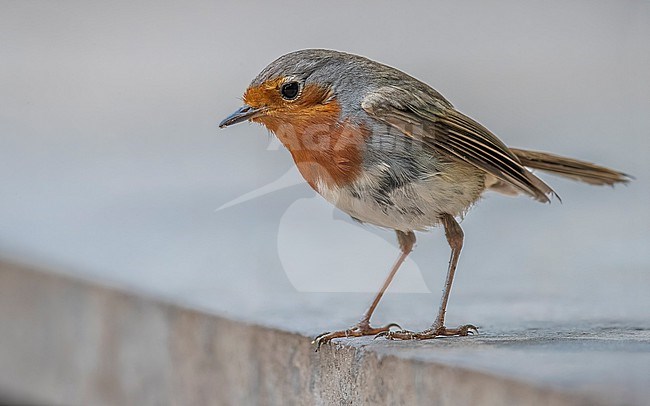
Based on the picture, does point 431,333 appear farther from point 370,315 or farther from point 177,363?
point 177,363

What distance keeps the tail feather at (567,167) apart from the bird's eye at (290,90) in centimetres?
65

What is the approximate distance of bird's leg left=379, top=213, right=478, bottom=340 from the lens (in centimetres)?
226

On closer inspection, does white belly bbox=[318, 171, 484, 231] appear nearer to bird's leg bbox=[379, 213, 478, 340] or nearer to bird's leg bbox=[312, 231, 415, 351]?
bird's leg bbox=[379, 213, 478, 340]

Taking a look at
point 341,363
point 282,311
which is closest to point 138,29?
point 282,311

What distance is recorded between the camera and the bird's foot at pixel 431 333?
2.25 m

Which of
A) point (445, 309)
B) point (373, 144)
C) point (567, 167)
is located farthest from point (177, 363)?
point (567, 167)

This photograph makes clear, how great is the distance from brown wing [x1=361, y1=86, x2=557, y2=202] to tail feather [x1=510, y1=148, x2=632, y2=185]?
0.26 metres

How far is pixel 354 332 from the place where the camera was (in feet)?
7.68

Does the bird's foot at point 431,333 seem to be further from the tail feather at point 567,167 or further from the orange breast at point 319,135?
the tail feather at point 567,167

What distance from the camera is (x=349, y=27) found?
148 inches

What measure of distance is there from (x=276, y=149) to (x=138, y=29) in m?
2.72

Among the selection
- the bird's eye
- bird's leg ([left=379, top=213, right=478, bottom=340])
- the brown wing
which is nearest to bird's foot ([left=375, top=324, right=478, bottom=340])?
bird's leg ([left=379, top=213, right=478, bottom=340])

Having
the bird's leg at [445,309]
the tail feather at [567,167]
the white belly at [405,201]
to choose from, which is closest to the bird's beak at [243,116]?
the white belly at [405,201]

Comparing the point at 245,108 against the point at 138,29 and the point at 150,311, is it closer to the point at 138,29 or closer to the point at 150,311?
the point at 150,311
